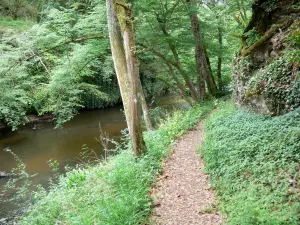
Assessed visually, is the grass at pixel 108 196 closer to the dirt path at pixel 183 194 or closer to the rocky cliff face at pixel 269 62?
the dirt path at pixel 183 194

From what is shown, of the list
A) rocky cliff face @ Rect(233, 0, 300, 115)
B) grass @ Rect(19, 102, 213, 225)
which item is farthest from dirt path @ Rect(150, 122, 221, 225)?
rocky cliff face @ Rect(233, 0, 300, 115)

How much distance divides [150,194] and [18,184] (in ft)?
22.8

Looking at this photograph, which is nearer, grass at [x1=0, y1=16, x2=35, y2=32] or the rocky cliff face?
the rocky cliff face

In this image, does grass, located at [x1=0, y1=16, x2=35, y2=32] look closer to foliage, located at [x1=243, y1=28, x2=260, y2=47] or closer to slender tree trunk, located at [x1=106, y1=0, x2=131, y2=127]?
slender tree trunk, located at [x1=106, y1=0, x2=131, y2=127]

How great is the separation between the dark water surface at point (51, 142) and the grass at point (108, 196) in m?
2.91

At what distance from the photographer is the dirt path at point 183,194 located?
449 cm

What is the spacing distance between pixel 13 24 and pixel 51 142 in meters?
12.9

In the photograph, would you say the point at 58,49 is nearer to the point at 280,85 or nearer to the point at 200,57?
the point at 200,57

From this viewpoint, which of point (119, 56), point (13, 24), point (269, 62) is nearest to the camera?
point (119, 56)

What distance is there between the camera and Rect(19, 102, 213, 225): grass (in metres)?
4.47

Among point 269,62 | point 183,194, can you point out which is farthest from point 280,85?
point 183,194

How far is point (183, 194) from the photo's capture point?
528 cm

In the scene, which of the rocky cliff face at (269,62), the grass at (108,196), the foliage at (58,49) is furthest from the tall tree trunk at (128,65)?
the foliage at (58,49)

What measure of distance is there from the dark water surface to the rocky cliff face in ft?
24.6
